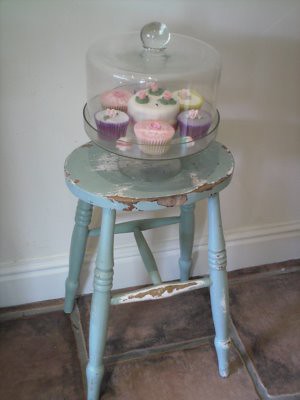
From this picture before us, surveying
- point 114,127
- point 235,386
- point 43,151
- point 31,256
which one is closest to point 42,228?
point 31,256

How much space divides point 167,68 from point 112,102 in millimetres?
119

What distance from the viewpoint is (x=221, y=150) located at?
0.87 m

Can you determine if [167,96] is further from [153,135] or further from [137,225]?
[137,225]

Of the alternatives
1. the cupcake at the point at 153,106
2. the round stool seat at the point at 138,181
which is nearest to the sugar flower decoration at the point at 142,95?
the cupcake at the point at 153,106

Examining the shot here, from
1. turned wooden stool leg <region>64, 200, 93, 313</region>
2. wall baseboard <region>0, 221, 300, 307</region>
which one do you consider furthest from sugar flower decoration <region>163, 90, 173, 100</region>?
wall baseboard <region>0, 221, 300, 307</region>

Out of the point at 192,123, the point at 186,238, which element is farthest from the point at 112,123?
the point at 186,238

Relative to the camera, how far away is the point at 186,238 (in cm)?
105

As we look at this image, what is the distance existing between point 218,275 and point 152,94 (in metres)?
0.37

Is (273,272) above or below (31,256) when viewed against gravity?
below

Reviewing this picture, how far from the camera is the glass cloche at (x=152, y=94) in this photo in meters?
0.74

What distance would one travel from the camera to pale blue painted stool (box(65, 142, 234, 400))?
0.75 metres

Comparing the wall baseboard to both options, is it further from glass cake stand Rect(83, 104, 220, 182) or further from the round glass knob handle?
the round glass knob handle

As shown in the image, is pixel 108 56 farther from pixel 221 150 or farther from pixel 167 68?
pixel 221 150

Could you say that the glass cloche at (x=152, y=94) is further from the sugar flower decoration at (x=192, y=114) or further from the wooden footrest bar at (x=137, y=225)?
the wooden footrest bar at (x=137, y=225)
